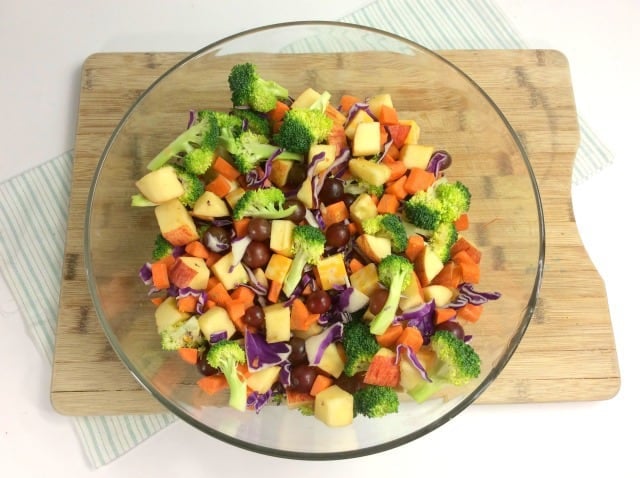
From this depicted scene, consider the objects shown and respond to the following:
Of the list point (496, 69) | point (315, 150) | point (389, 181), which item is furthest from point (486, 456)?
point (496, 69)

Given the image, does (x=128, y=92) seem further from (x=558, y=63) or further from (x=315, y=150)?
(x=558, y=63)

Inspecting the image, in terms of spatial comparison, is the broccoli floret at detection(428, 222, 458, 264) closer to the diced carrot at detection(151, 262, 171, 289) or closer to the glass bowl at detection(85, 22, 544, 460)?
the glass bowl at detection(85, 22, 544, 460)

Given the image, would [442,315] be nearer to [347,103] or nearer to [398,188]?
[398,188]

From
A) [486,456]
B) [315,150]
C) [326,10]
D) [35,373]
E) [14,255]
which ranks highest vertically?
[326,10]

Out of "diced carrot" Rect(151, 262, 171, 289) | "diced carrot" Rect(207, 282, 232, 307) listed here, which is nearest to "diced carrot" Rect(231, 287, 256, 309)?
"diced carrot" Rect(207, 282, 232, 307)

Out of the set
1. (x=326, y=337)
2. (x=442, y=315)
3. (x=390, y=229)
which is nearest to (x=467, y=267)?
(x=442, y=315)

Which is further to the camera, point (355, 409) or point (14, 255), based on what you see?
point (14, 255)
